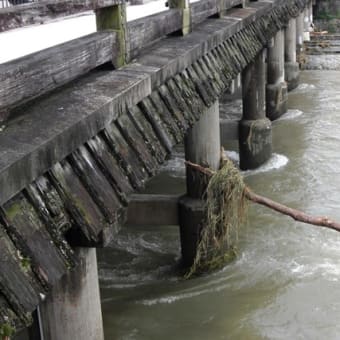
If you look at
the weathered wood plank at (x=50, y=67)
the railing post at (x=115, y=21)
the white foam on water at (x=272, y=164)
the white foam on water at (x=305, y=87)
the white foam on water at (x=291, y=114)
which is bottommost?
the white foam on water at (x=305, y=87)

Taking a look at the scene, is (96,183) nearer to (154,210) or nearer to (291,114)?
(154,210)

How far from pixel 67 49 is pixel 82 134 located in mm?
544

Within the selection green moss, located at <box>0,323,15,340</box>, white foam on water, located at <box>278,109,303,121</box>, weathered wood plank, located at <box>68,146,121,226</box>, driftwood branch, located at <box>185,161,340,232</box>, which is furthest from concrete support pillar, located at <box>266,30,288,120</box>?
green moss, located at <box>0,323,15,340</box>

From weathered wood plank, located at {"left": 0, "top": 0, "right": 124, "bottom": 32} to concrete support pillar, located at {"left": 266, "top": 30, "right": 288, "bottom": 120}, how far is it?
10067 millimetres

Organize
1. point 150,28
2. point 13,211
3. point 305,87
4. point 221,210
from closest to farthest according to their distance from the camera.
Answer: point 13,211, point 150,28, point 221,210, point 305,87

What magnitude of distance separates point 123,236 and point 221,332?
8.72 feet

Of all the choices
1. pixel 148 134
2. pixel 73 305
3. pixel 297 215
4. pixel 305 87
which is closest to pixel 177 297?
pixel 297 215

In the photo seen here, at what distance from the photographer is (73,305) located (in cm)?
360

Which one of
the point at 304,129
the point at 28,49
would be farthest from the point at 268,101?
the point at 28,49

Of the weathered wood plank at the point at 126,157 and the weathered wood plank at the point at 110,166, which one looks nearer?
the weathered wood plank at the point at 110,166

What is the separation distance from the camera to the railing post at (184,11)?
16.8 feet

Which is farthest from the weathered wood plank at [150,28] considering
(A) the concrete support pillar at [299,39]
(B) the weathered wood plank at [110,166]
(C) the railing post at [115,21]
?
(A) the concrete support pillar at [299,39]

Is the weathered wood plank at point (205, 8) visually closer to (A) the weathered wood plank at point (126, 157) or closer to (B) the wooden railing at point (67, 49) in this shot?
(B) the wooden railing at point (67, 49)

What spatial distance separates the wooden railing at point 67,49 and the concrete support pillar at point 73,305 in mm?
988
